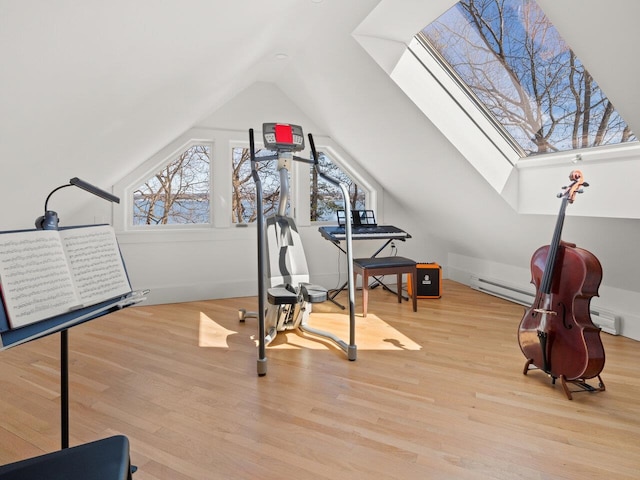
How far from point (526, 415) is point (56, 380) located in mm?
2787

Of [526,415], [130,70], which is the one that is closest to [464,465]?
[526,415]

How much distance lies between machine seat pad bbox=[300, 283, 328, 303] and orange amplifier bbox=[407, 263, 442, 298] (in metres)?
1.97

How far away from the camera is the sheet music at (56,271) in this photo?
3.61 feet

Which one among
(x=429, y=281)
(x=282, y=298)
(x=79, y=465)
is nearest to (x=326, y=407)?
(x=282, y=298)

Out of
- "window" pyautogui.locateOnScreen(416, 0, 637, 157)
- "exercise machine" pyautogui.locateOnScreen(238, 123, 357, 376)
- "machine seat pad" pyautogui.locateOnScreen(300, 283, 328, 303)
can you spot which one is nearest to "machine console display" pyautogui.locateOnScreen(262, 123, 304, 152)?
"exercise machine" pyautogui.locateOnScreen(238, 123, 357, 376)

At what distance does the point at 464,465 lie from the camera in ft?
5.30

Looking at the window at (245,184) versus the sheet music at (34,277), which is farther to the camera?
the window at (245,184)

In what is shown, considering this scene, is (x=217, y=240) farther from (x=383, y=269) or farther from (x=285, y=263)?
(x=383, y=269)

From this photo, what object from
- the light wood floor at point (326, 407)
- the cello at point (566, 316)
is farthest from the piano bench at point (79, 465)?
the cello at point (566, 316)

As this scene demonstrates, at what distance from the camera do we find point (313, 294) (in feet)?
9.34

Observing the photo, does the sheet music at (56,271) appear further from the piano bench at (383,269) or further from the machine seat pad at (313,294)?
the piano bench at (383,269)

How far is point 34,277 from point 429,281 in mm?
4079

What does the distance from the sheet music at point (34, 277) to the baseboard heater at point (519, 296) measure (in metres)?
3.75

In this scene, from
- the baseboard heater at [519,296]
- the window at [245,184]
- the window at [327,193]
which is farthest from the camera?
the window at [327,193]
